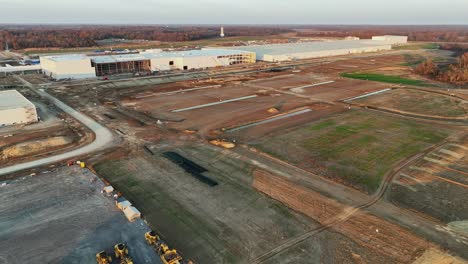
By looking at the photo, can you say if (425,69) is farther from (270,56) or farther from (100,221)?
(100,221)

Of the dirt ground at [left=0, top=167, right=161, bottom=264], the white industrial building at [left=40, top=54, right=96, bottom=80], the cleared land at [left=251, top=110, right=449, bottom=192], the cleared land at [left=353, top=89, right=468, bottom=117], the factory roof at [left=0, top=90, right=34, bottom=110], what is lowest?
the dirt ground at [left=0, top=167, right=161, bottom=264]

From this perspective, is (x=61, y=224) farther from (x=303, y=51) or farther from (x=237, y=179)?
(x=303, y=51)

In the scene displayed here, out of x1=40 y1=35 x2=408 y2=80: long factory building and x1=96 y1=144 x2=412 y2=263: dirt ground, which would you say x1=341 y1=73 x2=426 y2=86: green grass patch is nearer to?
x1=40 y1=35 x2=408 y2=80: long factory building

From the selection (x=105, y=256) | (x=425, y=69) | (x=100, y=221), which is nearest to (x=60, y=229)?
(x=100, y=221)

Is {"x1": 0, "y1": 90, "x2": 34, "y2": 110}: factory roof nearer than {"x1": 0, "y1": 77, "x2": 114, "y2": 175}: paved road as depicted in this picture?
No

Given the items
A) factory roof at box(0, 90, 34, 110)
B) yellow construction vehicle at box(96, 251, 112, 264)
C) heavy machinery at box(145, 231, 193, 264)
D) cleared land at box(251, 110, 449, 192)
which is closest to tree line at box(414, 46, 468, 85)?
cleared land at box(251, 110, 449, 192)

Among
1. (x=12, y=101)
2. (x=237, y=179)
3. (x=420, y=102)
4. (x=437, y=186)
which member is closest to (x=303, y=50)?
(x=420, y=102)
